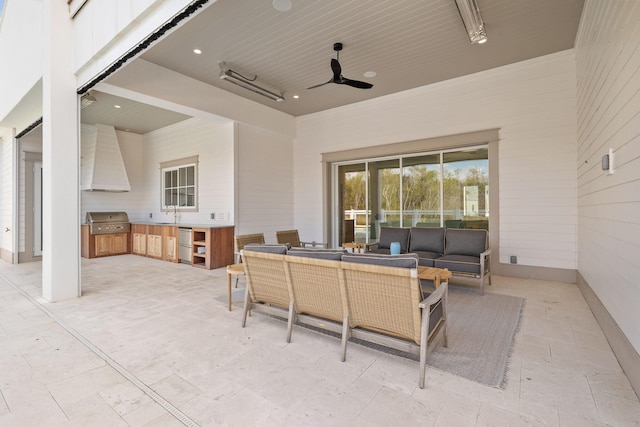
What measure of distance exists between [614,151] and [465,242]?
8.34ft

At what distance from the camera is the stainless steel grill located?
7.56m

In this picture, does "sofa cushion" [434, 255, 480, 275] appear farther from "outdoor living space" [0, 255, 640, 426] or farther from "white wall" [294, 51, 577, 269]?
"white wall" [294, 51, 577, 269]

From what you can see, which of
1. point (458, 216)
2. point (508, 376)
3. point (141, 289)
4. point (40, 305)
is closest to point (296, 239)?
point (141, 289)

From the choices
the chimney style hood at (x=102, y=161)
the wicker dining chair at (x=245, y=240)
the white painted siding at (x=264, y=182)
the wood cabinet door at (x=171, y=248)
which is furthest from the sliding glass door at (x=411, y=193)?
the chimney style hood at (x=102, y=161)

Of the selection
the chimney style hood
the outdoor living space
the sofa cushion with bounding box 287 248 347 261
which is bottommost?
the outdoor living space

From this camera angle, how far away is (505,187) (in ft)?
17.1

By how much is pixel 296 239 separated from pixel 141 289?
2.70 meters

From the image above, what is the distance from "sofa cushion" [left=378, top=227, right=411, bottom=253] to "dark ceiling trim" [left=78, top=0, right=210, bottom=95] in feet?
14.7

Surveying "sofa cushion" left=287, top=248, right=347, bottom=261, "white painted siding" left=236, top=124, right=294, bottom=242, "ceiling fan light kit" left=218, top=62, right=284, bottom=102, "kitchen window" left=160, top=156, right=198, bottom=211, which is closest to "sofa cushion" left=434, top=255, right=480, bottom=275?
"sofa cushion" left=287, top=248, right=347, bottom=261

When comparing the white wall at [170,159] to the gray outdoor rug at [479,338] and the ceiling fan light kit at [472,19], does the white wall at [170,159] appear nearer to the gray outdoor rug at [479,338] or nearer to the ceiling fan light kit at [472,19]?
the gray outdoor rug at [479,338]

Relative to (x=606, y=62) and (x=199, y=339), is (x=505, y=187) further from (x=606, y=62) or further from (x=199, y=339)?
(x=199, y=339)

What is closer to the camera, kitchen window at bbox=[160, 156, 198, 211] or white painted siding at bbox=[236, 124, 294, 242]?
white painted siding at bbox=[236, 124, 294, 242]

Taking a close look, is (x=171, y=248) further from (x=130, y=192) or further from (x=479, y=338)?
(x=479, y=338)

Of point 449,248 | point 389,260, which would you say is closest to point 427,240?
point 449,248
